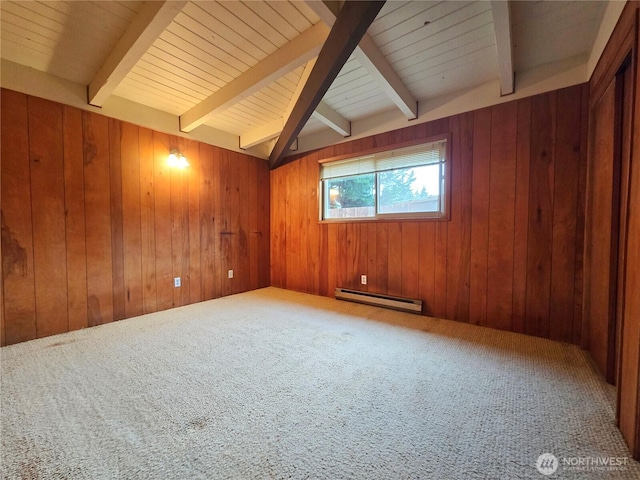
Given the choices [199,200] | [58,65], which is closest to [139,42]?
[58,65]

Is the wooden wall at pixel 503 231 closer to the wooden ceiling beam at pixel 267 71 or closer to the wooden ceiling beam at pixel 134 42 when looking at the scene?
the wooden ceiling beam at pixel 267 71

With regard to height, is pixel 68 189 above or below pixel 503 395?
above

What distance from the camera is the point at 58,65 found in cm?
204

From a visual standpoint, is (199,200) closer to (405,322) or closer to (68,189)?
(68,189)

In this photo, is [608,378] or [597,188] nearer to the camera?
[608,378]

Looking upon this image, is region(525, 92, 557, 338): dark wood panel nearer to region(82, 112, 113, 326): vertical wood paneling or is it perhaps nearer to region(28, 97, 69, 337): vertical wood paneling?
region(82, 112, 113, 326): vertical wood paneling

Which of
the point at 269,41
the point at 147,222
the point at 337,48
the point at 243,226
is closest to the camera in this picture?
the point at 337,48

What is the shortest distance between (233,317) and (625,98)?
3.38 metres

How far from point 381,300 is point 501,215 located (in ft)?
4.81

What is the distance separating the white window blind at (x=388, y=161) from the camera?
255cm

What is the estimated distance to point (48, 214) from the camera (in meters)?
2.15

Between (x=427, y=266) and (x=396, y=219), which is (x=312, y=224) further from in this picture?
(x=427, y=266)

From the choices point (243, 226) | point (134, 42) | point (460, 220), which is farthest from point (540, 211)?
point (243, 226)

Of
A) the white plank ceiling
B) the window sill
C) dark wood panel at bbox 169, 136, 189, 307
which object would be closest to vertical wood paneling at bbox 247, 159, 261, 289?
dark wood panel at bbox 169, 136, 189, 307
